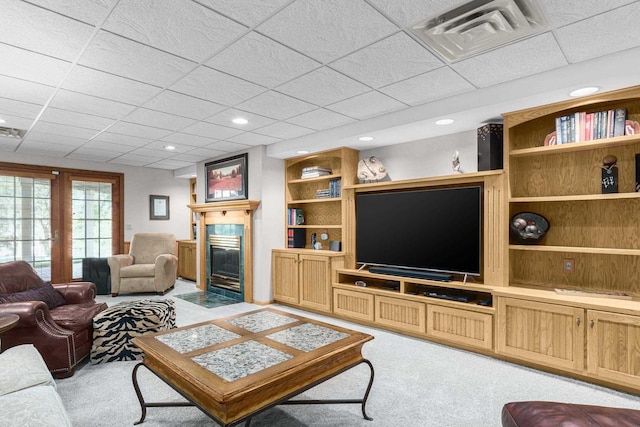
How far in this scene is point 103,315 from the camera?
3.11 meters

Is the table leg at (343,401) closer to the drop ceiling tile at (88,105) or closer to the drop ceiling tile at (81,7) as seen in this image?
the drop ceiling tile at (81,7)

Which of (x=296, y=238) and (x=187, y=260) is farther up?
(x=296, y=238)

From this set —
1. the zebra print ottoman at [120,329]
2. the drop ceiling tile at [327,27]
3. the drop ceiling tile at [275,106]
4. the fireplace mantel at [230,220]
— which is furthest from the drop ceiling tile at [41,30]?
the fireplace mantel at [230,220]

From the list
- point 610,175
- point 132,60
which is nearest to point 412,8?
point 132,60

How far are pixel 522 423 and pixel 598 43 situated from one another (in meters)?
2.32

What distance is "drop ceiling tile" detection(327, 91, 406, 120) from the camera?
3.17 metres

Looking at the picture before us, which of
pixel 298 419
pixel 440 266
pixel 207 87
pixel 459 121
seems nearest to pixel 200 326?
pixel 298 419

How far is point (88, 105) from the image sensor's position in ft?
10.9

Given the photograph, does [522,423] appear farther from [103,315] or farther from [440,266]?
[103,315]

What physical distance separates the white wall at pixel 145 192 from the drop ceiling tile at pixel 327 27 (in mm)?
5887

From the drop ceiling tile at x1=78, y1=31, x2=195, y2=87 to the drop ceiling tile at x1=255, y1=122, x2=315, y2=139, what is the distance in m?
1.51

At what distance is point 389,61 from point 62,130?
13.5 feet

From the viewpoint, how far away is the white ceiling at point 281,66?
1869mm

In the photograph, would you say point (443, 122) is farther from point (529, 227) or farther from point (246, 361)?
point (246, 361)
